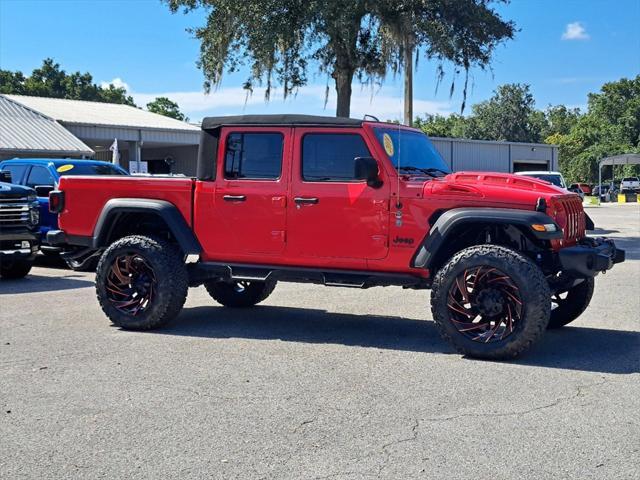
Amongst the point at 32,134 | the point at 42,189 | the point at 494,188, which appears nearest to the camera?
the point at 494,188

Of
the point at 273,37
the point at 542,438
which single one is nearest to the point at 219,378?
the point at 542,438

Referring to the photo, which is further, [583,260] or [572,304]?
[572,304]

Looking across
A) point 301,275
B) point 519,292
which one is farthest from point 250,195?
point 519,292

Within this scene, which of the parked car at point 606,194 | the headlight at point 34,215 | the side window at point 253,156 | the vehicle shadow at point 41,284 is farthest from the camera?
the parked car at point 606,194

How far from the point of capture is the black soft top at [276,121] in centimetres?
727

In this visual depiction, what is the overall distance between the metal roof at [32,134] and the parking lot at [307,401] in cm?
2075

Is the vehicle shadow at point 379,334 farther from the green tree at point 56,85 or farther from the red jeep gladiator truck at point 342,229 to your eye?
the green tree at point 56,85

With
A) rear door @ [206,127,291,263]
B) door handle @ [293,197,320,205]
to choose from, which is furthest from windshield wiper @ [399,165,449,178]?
→ rear door @ [206,127,291,263]

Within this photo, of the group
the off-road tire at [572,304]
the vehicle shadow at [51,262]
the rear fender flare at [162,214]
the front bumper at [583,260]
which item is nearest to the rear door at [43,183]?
the vehicle shadow at [51,262]

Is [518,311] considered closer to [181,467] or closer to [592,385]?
[592,385]

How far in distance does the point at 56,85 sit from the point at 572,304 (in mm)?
73371

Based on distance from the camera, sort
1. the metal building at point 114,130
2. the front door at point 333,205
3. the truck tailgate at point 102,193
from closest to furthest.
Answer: the front door at point 333,205, the truck tailgate at point 102,193, the metal building at point 114,130

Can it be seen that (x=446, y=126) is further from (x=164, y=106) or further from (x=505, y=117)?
(x=164, y=106)

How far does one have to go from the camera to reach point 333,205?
713 cm
